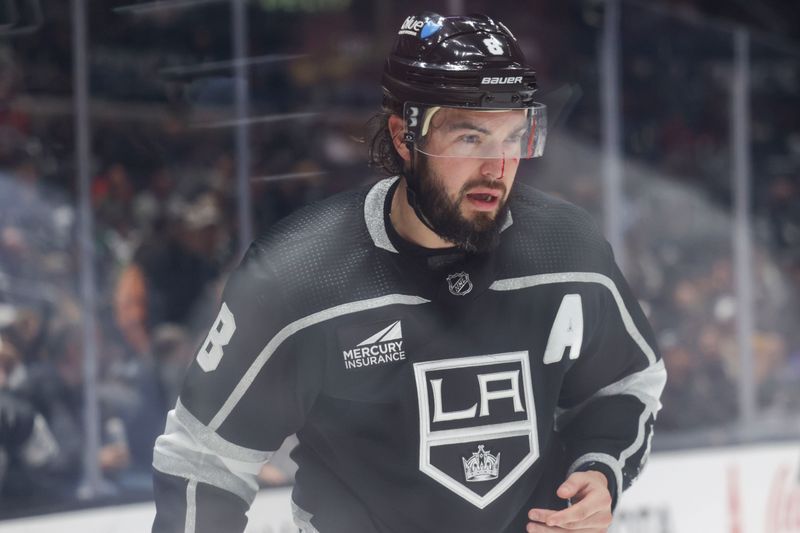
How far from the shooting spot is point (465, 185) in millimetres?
1400

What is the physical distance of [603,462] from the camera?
1.57 metres

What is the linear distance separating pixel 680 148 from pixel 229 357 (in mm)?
3514

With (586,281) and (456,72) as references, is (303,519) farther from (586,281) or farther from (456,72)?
(456,72)

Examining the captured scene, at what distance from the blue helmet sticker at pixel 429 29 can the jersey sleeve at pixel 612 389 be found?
1.28 ft

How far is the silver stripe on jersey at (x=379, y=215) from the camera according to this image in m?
1.44

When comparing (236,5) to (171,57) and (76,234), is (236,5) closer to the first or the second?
(171,57)

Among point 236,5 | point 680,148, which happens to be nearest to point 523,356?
point 236,5

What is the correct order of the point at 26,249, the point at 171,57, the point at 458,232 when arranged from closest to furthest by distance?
the point at 458,232 → the point at 171,57 → the point at 26,249

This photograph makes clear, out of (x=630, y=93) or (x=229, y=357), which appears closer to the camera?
(x=229, y=357)

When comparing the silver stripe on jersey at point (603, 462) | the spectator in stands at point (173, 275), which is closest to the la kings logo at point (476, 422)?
the silver stripe on jersey at point (603, 462)

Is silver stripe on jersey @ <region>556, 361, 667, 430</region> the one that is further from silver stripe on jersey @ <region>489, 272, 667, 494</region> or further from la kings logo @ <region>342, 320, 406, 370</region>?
la kings logo @ <region>342, 320, 406, 370</region>

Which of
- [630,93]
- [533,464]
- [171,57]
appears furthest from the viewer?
[630,93]

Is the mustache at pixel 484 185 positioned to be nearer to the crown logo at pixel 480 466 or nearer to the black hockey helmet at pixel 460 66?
the black hockey helmet at pixel 460 66

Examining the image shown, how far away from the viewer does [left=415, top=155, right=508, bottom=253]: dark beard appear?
4.57 feet
